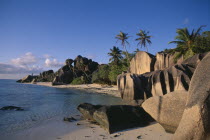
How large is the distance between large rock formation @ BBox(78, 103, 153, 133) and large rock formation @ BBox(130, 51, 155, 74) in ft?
46.2

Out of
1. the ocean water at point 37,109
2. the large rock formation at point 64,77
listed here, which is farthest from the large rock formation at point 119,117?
the large rock formation at point 64,77

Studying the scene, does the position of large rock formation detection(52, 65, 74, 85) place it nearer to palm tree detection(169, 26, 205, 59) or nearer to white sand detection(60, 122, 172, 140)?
palm tree detection(169, 26, 205, 59)

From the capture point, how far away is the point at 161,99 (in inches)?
277

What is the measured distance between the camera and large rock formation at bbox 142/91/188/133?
638 cm

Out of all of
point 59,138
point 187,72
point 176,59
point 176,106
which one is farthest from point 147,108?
point 176,59

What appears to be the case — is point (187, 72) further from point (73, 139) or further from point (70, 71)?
point (70, 71)

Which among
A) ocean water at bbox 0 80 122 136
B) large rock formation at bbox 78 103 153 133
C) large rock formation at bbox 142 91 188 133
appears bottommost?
ocean water at bbox 0 80 122 136

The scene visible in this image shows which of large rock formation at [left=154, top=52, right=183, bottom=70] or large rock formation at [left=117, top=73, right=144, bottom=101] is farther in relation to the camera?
large rock formation at [left=154, top=52, right=183, bottom=70]

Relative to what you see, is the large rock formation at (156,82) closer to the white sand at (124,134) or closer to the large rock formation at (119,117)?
the large rock formation at (119,117)

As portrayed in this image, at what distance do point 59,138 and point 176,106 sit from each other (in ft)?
17.5

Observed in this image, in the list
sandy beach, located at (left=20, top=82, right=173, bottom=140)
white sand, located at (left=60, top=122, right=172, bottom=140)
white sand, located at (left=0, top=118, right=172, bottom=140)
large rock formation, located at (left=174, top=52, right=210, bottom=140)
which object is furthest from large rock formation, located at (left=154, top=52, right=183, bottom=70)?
large rock formation, located at (left=174, top=52, right=210, bottom=140)

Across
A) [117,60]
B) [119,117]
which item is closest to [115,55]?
[117,60]

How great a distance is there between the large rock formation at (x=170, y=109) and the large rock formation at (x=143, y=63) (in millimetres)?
15617

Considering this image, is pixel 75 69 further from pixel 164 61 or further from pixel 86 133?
pixel 86 133
